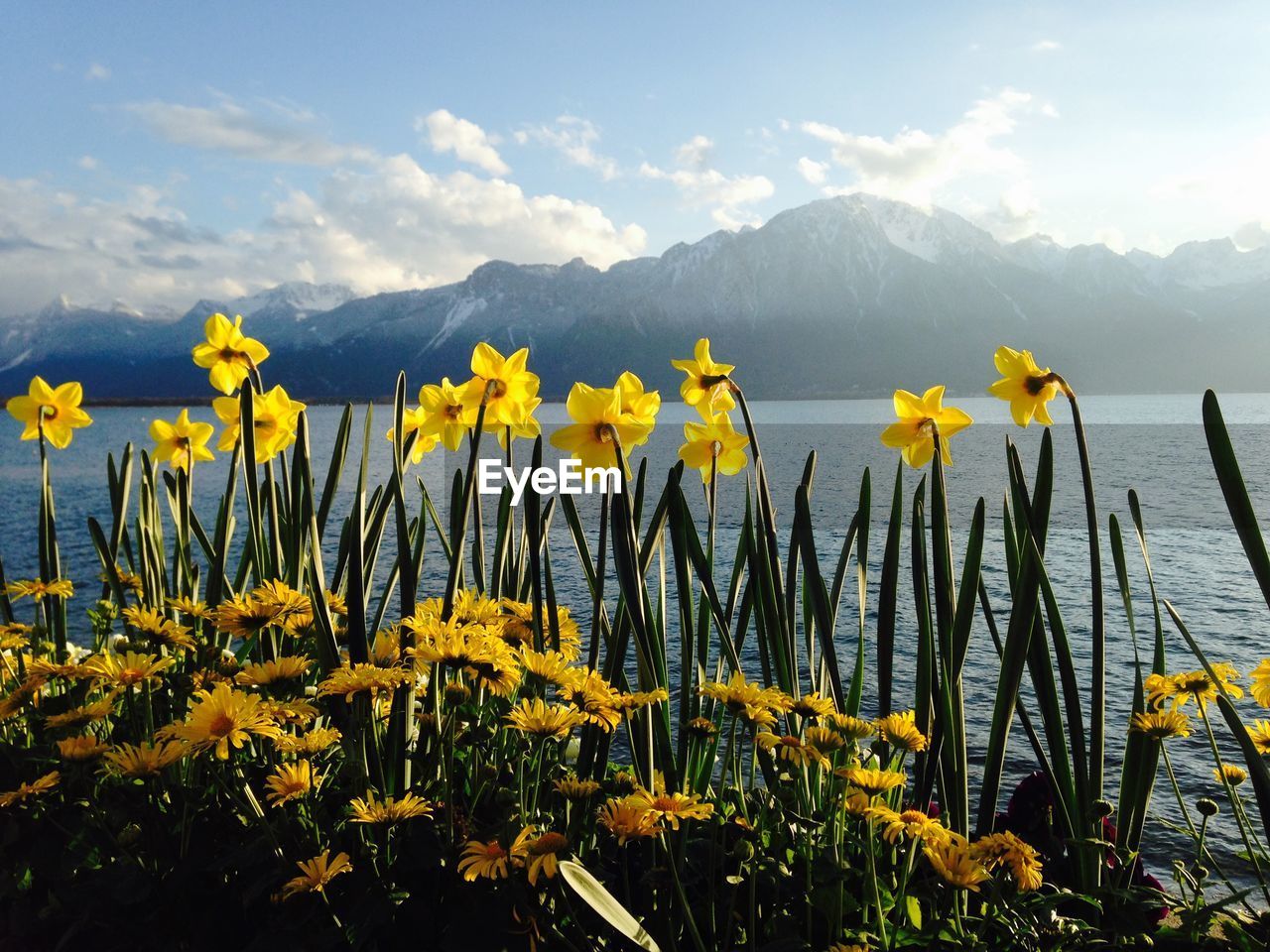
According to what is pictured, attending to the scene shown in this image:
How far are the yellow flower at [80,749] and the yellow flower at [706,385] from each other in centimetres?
128

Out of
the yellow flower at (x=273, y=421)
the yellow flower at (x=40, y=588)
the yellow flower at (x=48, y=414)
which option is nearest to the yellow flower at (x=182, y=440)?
the yellow flower at (x=48, y=414)

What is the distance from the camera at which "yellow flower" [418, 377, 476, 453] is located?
1.94m

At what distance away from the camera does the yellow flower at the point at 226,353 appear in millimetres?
2143

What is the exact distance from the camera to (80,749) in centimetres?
134

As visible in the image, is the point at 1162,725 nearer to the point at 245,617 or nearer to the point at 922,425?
the point at 922,425

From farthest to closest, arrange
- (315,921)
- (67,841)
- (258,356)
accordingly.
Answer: (258,356) → (67,841) → (315,921)

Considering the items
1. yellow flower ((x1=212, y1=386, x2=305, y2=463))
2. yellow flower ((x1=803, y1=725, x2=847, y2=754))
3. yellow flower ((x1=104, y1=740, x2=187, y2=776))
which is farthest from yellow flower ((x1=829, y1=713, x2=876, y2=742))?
yellow flower ((x1=212, y1=386, x2=305, y2=463))

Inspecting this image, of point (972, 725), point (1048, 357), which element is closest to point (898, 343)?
point (1048, 357)

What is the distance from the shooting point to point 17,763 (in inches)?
67.1

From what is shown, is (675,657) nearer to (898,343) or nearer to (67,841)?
(67,841)

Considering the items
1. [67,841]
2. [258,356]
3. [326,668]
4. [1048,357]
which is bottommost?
[67,841]

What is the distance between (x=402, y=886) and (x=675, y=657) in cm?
387

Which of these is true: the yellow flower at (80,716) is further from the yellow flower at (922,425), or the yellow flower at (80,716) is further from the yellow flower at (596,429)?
the yellow flower at (922,425)

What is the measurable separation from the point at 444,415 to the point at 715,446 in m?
0.67
